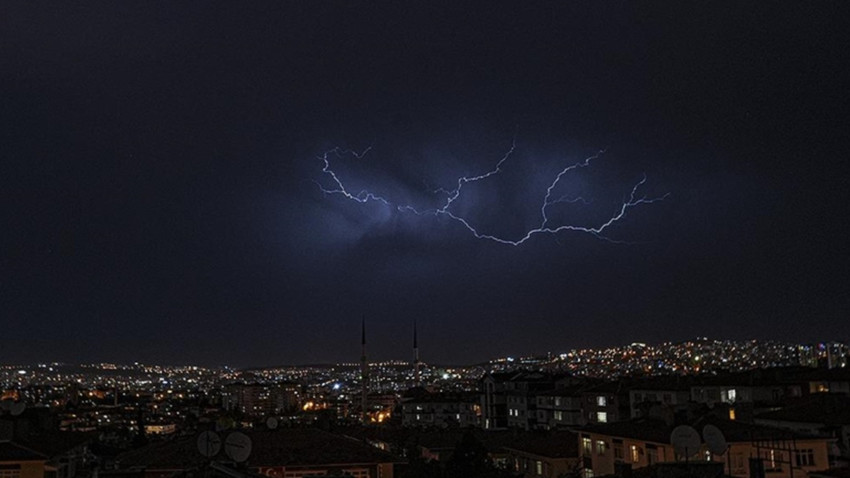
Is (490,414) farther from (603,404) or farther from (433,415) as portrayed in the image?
(603,404)

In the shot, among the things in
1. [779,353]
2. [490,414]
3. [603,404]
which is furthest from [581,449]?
[779,353]

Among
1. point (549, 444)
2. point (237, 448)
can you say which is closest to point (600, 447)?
point (549, 444)

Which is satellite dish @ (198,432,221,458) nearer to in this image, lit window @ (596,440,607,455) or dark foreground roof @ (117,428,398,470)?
dark foreground roof @ (117,428,398,470)

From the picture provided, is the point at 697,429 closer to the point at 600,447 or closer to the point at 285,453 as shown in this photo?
the point at 600,447

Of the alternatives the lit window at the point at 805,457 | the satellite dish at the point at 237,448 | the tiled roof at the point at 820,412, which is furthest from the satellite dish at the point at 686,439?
the tiled roof at the point at 820,412

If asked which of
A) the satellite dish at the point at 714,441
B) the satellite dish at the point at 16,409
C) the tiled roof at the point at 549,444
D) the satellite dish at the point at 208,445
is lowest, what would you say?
the tiled roof at the point at 549,444

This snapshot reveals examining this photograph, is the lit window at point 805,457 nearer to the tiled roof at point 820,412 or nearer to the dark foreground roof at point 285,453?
the tiled roof at point 820,412

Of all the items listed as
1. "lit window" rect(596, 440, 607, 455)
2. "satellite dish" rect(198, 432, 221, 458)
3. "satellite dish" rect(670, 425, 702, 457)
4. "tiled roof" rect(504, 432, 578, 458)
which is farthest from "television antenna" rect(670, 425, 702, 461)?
"tiled roof" rect(504, 432, 578, 458)

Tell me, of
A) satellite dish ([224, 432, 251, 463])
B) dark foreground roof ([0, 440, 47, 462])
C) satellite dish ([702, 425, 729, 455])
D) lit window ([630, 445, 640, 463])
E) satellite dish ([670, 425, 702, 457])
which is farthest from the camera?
lit window ([630, 445, 640, 463])
